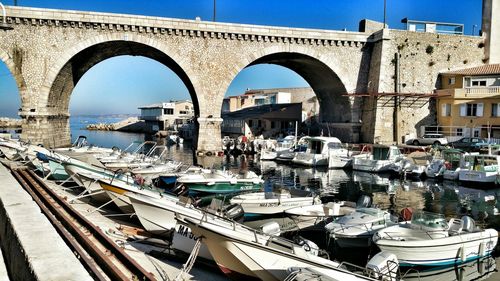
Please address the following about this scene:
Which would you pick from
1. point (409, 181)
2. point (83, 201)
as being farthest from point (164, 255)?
point (409, 181)

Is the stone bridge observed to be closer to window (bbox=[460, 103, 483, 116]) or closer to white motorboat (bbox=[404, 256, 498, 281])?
window (bbox=[460, 103, 483, 116])

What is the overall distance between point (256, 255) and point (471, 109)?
104ft

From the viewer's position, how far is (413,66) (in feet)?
116

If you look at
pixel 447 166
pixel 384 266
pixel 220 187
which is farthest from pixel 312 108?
pixel 384 266

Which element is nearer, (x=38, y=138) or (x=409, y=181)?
(x=409, y=181)

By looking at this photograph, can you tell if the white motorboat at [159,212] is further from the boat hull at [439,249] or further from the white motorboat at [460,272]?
the white motorboat at [460,272]

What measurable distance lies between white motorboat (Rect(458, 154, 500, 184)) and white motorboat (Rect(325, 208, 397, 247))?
12.9 meters

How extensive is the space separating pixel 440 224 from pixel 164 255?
21.4 ft

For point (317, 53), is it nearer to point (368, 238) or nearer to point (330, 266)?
point (368, 238)

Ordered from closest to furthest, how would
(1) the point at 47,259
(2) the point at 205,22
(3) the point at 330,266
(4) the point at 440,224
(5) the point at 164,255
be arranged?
(1) the point at 47,259
(3) the point at 330,266
(5) the point at 164,255
(4) the point at 440,224
(2) the point at 205,22

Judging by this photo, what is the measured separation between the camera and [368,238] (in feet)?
33.6

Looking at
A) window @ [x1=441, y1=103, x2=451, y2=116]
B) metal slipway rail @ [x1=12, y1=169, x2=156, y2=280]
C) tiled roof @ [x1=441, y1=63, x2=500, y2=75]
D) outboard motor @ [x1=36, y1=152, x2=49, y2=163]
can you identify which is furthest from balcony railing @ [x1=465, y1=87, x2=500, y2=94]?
metal slipway rail @ [x1=12, y1=169, x2=156, y2=280]

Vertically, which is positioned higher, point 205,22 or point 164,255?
point 205,22

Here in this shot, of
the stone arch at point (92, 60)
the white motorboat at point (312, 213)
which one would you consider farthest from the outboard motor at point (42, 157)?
the stone arch at point (92, 60)
